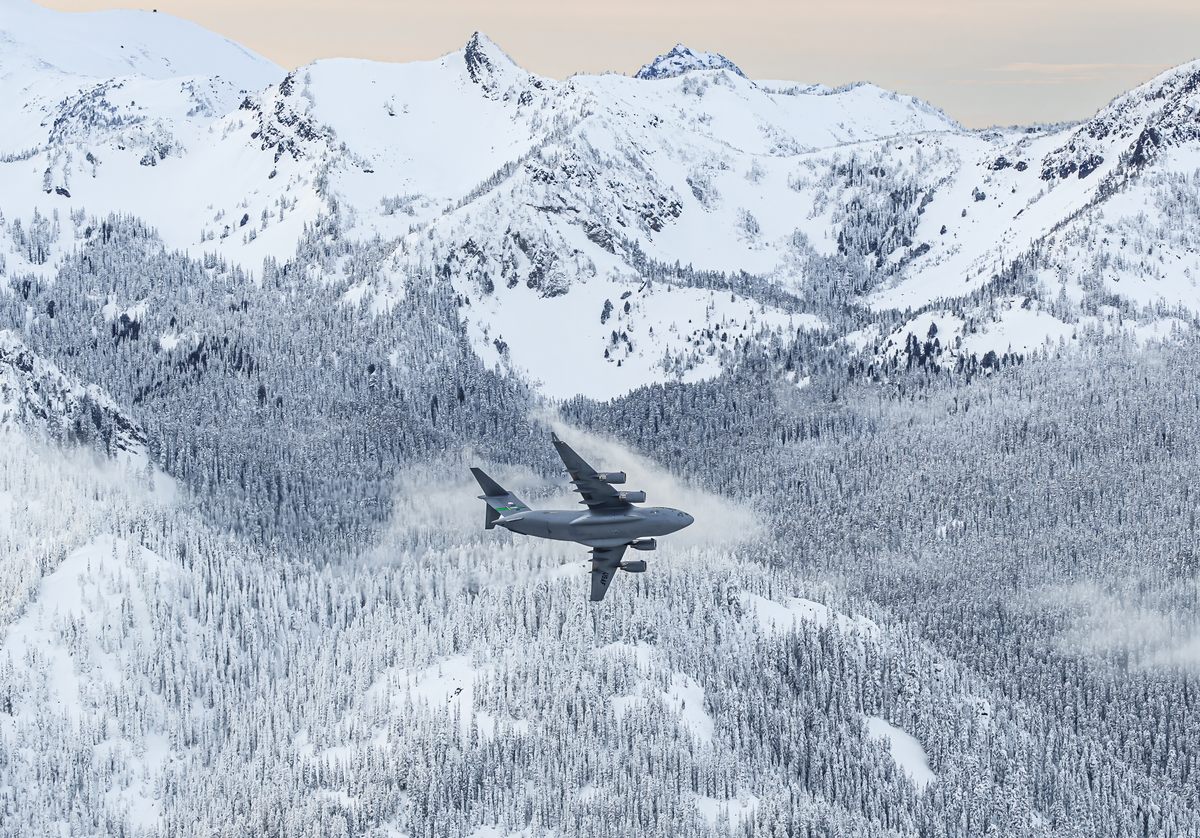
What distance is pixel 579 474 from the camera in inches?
6649

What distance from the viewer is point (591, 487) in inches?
6708

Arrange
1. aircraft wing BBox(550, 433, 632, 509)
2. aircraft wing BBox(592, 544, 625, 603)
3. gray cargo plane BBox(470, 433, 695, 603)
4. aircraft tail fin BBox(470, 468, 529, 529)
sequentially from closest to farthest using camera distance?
aircraft wing BBox(550, 433, 632, 509) < gray cargo plane BBox(470, 433, 695, 603) < aircraft wing BBox(592, 544, 625, 603) < aircraft tail fin BBox(470, 468, 529, 529)

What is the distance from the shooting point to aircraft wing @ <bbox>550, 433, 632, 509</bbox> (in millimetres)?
167625

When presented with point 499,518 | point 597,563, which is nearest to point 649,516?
point 597,563

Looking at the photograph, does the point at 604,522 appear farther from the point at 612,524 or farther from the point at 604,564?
the point at 604,564

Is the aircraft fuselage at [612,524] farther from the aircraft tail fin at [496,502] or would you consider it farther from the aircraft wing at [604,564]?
the aircraft tail fin at [496,502]

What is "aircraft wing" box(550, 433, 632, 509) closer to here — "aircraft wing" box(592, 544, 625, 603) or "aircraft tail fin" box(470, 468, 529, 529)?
"aircraft wing" box(592, 544, 625, 603)

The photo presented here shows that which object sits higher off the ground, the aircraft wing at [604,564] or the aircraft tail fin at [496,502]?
the aircraft tail fin at [496,502]

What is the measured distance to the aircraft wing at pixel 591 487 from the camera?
168 metres

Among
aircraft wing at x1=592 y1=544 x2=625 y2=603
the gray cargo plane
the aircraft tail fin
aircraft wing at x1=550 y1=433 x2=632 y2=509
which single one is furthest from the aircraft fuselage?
the aircraft tail fin

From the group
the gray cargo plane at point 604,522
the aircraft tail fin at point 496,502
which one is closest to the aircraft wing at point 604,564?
the gray cargo plane at point 604,522

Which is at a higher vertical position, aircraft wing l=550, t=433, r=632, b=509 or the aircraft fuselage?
aircraft wing l=550, t=433, r=632, b=509

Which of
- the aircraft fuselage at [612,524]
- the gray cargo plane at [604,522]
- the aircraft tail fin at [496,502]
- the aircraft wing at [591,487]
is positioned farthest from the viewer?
the aircraft tail fin at [496,502]

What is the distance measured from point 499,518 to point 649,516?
2342 centimetres
